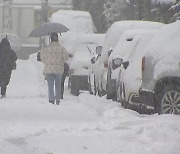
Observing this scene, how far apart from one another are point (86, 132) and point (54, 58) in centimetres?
515

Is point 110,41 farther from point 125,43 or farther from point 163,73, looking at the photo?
point 163,73

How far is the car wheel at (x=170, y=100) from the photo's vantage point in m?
9.06

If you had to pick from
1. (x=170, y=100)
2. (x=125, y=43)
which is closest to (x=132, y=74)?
(x=170, y=100)

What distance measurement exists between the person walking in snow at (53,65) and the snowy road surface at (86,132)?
5.58 feet

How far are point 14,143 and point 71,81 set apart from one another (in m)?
9.41

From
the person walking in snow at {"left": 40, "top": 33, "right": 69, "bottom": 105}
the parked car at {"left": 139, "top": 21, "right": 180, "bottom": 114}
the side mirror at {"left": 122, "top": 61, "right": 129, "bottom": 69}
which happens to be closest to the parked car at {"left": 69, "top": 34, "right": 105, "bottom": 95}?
the person walking in snow at {"left": 40, "top": 33, "right": 69, "bottom": 105}

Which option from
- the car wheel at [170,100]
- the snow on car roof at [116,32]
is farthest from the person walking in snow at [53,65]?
the car wheel at [170,100]

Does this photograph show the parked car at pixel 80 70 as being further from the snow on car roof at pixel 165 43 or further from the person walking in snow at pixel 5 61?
the snow on car roof at pixel 165 43

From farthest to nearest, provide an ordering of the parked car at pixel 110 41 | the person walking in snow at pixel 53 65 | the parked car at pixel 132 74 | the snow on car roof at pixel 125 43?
the parked car at pixel 110 41
the person walking in snow at pixel 53 65
the snow on car roof at pixel 125 43
the parked car at pixel 132 74

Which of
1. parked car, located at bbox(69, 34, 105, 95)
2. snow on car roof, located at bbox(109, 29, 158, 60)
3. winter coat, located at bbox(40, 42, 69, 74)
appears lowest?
parked car, located at bbox(69, 34, 105, 95)

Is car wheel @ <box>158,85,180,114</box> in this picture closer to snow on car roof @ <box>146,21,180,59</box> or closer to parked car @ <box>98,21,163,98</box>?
snow on car roof @ <box>146,21,180,59</box>

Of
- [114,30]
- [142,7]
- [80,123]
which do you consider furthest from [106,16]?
[80,123]

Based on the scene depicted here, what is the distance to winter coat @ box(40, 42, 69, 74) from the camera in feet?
42.2

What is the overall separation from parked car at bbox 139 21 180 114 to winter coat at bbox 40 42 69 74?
132 inches
